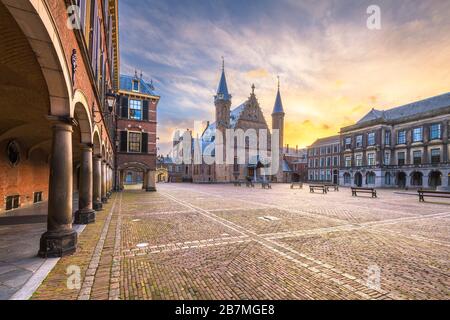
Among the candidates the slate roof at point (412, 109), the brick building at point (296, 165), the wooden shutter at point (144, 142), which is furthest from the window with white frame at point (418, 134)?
the wooden shutter at point (144, 142)

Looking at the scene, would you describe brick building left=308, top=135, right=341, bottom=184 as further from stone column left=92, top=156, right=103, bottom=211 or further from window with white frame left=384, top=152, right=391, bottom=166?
stone column left=92, top=156, right=103, bottom=211

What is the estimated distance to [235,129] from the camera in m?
52.2

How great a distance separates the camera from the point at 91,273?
4008 millimetres

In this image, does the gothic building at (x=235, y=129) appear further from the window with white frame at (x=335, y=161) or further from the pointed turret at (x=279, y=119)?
the window with white frame at (x=335, y=161)

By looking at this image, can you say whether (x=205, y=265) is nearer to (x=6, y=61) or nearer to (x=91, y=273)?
(x=91, y=273)

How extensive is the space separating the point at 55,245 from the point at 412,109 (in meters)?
53.8

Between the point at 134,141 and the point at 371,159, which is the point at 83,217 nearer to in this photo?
the point at 134,141

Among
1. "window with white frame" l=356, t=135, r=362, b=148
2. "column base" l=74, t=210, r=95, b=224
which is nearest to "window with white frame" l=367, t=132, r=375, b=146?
"window with white frame" l=356, t=135, r=362, b=148

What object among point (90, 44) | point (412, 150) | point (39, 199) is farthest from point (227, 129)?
point (90, 44)

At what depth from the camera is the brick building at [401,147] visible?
115 ft

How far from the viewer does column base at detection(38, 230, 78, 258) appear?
471cm

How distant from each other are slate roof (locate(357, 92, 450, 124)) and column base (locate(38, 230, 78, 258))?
48880mm

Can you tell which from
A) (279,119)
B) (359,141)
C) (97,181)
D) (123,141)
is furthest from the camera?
(279,119)

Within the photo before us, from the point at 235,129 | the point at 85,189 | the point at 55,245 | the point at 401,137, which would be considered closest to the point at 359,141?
the point at 401,137
